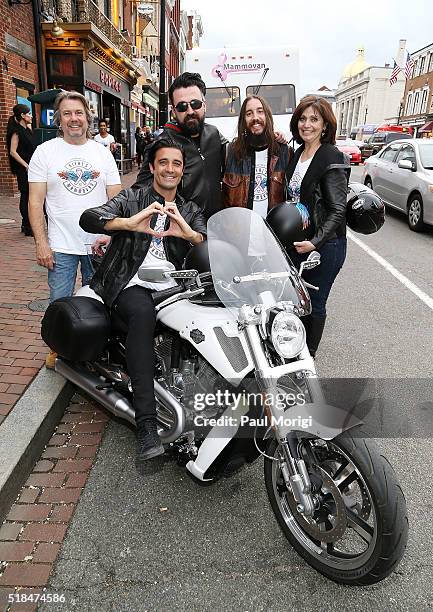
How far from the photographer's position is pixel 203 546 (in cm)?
244

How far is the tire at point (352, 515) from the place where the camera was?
1.97m

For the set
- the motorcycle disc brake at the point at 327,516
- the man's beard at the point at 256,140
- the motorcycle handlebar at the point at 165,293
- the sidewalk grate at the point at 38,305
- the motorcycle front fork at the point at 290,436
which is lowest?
the sidewalk grate at the point at 38,305

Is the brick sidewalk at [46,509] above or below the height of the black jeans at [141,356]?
below

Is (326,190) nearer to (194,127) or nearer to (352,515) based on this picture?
(194,127)

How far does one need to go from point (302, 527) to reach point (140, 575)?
0.77 metres

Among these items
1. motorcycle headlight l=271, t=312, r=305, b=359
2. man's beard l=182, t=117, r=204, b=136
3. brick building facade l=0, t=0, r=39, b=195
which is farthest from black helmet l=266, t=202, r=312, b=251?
brick building facade l=0, t=0, r=39, b=195

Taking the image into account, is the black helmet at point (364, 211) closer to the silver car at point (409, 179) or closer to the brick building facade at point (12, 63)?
the silver car at point (409, 179)

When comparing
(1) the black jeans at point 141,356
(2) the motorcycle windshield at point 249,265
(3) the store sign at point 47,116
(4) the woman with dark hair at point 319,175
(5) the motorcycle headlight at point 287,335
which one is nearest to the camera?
(5) the motorcycle headlight at point 287,335

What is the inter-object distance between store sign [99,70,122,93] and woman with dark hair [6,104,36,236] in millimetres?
11004

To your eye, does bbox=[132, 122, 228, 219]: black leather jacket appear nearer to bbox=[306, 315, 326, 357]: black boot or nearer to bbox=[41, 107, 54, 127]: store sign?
bbox=[306, 315, 326, 357]: black boot

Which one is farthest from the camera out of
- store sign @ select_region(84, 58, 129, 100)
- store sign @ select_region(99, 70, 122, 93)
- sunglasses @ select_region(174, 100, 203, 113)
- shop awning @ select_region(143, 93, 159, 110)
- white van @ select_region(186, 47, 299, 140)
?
shop awning @ select_region(143, 93, 159, 110)

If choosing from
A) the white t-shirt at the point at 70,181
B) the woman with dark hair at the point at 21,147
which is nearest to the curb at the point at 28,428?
the white t-shirt at the point at 70,181

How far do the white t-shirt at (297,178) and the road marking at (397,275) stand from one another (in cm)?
305

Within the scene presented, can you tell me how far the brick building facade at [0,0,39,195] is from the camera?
10.6 m
